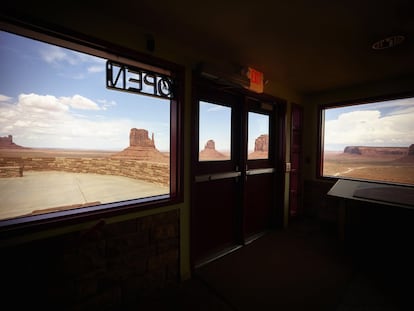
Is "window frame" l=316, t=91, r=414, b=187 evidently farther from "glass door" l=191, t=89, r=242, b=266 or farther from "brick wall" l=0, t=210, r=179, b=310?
"brick wall" l=0, t=210, r=179, b=310

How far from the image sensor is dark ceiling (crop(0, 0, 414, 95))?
138 cm

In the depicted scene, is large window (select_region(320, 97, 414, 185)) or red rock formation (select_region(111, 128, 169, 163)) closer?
red rock formation (select_region(111, 128, 169, 163))

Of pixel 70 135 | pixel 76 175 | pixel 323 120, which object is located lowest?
pixel 76 175

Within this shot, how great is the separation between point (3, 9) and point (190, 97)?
4.37 ft

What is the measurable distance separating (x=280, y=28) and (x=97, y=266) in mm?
2370

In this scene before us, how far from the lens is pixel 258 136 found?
10.0ft

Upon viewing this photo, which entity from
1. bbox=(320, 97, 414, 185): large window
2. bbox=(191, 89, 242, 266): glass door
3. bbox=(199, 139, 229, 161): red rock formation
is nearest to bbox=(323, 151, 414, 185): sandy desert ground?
bbox=(320, 97, 414, 185): large window

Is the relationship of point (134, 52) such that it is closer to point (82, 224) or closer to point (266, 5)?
point (266, 5)

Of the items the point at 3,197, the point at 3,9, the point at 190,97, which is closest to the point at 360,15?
the point at 190,97

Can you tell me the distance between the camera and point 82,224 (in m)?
1.40

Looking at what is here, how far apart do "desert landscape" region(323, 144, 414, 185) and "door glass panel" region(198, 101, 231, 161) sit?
2.09 meters

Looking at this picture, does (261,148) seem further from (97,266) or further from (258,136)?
(97,266)

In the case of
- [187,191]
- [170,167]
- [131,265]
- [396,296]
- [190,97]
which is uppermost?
[190,97]

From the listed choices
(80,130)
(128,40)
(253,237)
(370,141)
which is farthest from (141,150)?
(370,141)
